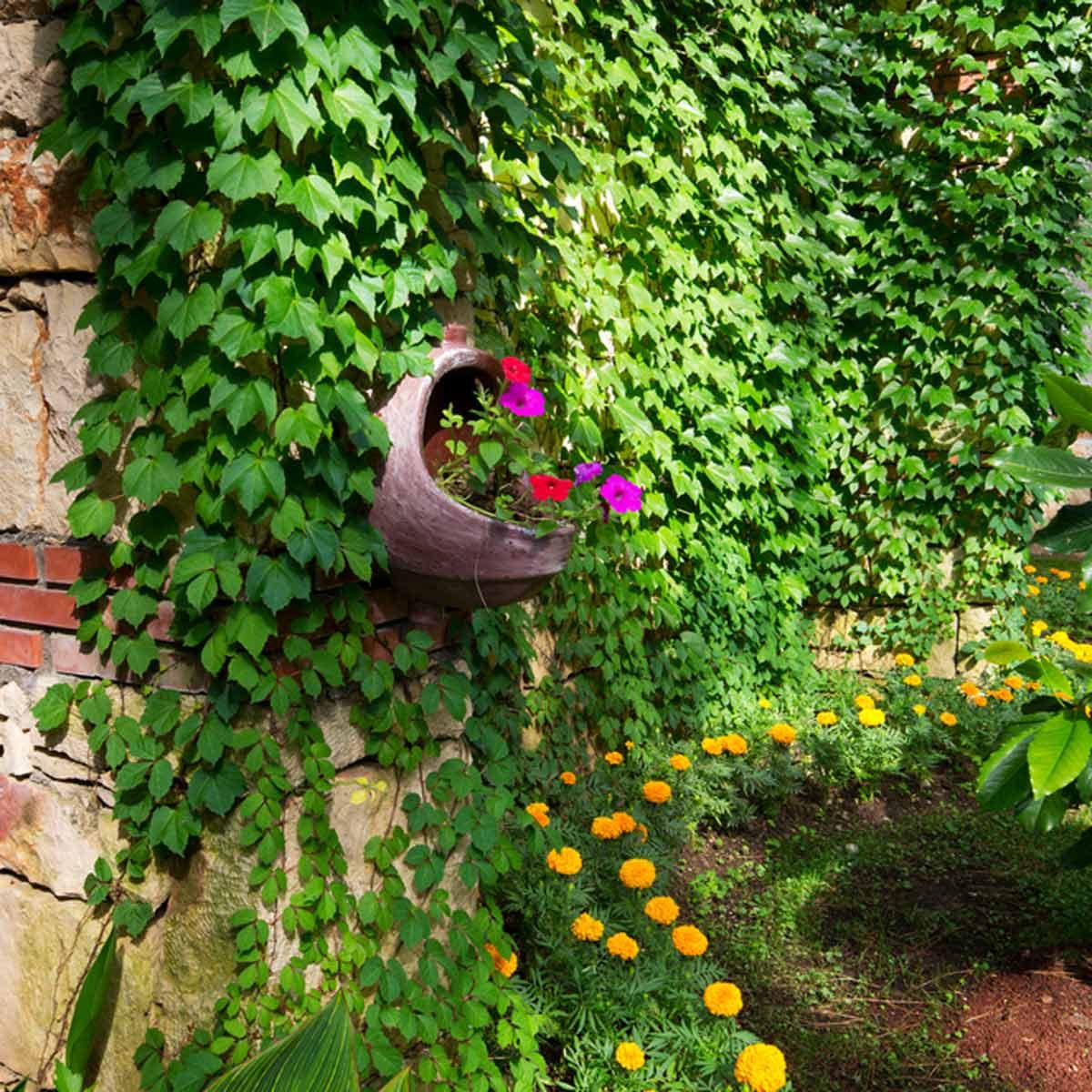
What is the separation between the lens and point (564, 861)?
2.09 meters

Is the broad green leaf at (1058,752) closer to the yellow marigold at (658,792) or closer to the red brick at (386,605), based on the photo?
the yellow marigold at (658,792)

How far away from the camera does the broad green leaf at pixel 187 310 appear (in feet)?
4.77

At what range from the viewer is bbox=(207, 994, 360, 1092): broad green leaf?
1.26m

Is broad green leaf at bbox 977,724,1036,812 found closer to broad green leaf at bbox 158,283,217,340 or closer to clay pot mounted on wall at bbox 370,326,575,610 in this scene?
clay pot mounted on wall at bbox 370,326,575,610

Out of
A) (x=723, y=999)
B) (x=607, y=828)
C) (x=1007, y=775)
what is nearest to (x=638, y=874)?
(x=607, y=828)

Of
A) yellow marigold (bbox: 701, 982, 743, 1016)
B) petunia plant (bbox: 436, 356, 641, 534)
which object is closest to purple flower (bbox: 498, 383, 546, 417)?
petunia plant (bbox: 436, 356, 641, 534)

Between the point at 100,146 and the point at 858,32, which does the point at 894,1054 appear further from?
the point at 858,32

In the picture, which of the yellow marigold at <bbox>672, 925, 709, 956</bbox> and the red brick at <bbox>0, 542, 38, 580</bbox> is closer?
the red brick at <bbox>0, 542, 38, 580</bbox>

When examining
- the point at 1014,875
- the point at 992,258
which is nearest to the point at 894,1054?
the point at 1014,875

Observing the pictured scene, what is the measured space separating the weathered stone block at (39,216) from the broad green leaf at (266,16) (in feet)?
1.54

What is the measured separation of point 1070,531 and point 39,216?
193 centimetres

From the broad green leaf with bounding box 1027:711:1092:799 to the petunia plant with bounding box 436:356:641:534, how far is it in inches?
37.3

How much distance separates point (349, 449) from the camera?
1.61 metres

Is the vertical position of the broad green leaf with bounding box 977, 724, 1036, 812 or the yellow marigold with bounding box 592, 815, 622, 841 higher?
the broad green leaf with bounding box 977, 724, 1036, 812
